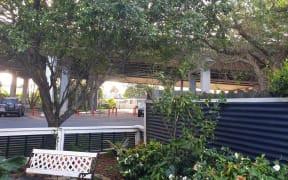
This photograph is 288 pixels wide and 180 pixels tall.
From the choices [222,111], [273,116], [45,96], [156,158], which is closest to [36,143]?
[45,96]

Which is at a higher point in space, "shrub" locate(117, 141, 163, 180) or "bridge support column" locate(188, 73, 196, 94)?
"bridge support column" locate(188, 73, 196, 94)

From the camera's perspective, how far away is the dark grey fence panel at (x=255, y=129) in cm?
457

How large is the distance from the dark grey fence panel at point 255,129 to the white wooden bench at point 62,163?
2577mm

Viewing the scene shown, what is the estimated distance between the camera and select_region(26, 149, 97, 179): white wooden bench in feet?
18.7

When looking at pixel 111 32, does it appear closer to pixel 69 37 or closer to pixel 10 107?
pixel 69 37

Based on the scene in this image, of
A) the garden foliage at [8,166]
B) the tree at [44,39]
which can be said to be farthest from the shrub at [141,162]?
the tree at [44,39]

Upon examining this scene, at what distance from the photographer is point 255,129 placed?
513 centimetres

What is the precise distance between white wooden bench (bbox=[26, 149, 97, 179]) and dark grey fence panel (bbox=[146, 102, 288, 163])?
2.58 metres

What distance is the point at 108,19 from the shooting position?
6113 mm

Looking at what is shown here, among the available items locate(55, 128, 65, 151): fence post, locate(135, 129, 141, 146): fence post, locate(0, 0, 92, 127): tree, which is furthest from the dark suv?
locate(55, 128, 65, 151): fence post

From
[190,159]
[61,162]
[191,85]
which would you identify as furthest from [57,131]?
[191,85]

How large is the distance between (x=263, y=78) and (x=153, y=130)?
4081 mm

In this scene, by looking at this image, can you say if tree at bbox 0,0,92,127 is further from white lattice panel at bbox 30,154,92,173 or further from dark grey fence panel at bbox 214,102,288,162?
dark grey fence panel at bbox 214,102,288,162

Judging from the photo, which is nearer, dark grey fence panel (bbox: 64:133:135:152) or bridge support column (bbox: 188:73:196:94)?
bridge support column (bbox: 188:73:196:94)
